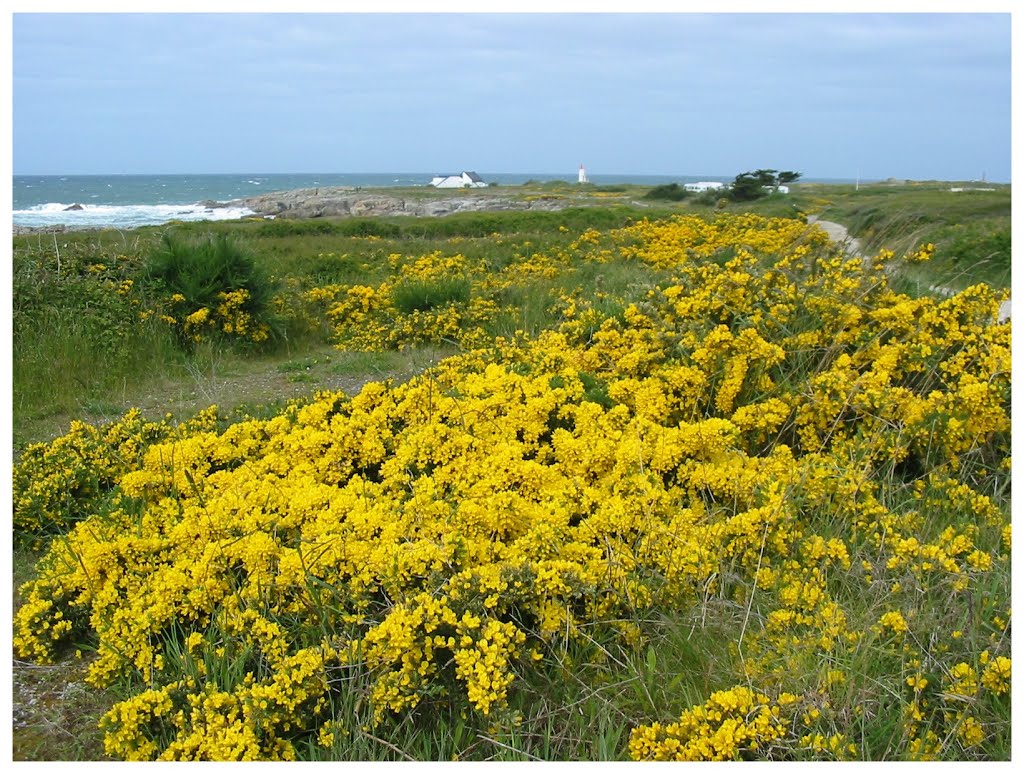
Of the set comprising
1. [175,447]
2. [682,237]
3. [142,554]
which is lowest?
[142,554]

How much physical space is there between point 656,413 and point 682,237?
36.8ft

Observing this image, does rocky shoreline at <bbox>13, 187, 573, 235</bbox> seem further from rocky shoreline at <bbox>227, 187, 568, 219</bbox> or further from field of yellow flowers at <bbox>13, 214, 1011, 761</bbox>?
field of yellow flowers at <bbox>13, 214, 1011, 761</bbox>

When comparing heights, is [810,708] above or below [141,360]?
below

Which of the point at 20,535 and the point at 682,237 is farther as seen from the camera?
the point at 682,237

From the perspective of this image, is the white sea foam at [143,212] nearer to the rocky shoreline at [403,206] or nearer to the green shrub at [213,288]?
the rocky shoreline at [403,206]

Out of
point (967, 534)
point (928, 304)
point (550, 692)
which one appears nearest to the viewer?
point (550, 692)

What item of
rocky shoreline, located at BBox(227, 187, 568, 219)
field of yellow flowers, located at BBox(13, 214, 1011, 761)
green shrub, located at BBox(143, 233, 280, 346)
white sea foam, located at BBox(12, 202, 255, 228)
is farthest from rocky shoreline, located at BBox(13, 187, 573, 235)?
field of yellow flowers, located at BBox(13, 214, 1011, 761)

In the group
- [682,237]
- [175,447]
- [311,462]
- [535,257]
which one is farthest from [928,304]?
[682,237]

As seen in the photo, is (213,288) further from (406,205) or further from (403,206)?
(406,205)

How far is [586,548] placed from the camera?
2861 millimetres

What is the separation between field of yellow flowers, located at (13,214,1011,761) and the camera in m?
2.39

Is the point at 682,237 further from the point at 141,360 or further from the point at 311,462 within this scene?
the point at 311,462

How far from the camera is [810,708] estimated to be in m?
2.26

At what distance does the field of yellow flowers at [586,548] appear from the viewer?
2391mm
